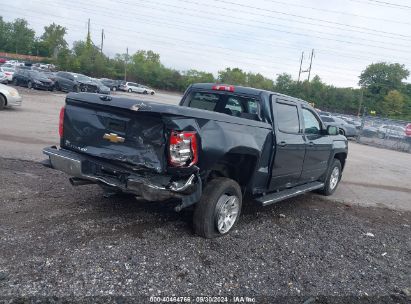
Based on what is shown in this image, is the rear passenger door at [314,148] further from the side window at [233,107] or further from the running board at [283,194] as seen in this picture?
the side window at [233,107]

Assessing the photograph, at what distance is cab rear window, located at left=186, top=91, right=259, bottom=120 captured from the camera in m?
5.60

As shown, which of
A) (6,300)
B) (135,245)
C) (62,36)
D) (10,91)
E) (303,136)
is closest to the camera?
(6,300)

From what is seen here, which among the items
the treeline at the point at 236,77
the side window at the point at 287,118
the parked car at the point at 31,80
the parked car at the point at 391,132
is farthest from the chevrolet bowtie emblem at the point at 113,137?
the treeline at the point at 236,77

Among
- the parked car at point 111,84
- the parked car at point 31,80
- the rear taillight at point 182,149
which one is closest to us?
the rear taillight at point 182,149

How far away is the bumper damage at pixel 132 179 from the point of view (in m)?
4.08

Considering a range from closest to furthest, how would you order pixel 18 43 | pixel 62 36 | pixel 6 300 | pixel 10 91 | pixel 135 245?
pixel 6 300, pixel 135 245, pixel 10 91, pixel 62 36, pixel 18 43


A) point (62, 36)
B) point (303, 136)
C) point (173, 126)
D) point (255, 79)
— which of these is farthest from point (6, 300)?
point (62, 36)

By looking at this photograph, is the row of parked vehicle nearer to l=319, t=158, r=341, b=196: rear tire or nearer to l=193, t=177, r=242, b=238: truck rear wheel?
l=319, t=158, r=341, b=196: rear tire

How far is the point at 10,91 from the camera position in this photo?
14969 mm

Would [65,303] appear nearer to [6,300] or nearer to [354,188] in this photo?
[6,300]

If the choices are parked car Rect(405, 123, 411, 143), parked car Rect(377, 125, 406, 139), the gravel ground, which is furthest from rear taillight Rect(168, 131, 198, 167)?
parked car Rect(377, 125, 406, 139)

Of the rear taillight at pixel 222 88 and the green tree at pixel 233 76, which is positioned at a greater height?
the green tree at pixel 233 76

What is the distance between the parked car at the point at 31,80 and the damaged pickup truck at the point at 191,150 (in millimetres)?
27637

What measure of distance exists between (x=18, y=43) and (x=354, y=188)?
11065cm
